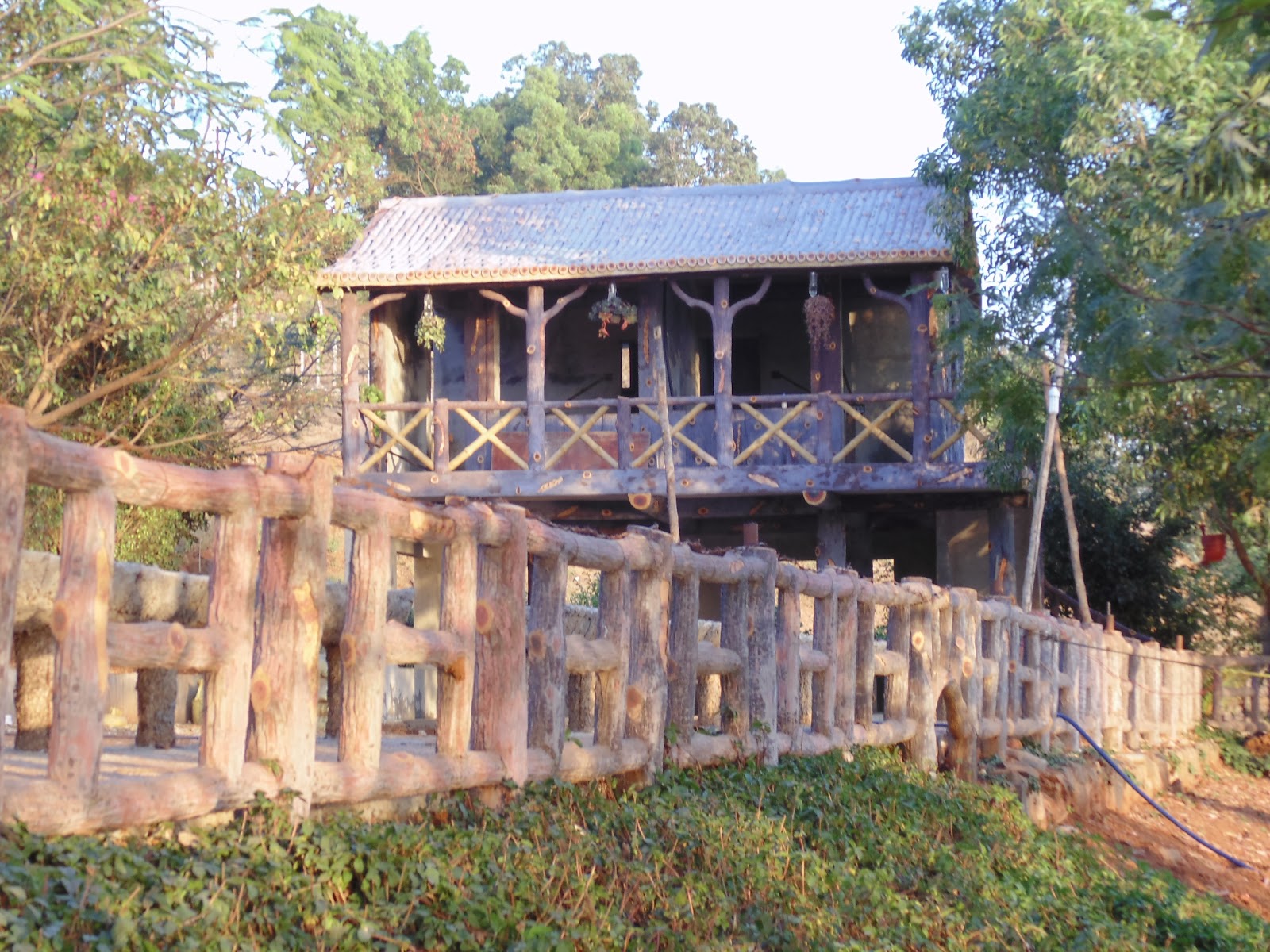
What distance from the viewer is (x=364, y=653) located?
16.5 ft

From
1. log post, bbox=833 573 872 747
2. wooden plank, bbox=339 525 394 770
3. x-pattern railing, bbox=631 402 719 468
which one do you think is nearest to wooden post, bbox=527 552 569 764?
wooden plank, bbox=339 525 394 770

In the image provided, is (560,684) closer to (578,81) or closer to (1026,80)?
(1026,80)

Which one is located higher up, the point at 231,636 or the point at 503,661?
the point at 231,636

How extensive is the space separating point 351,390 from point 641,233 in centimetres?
391

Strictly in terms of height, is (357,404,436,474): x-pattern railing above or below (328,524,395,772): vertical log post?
above

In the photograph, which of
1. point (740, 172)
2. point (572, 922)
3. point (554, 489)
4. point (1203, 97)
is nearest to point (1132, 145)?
point (1203, 97)

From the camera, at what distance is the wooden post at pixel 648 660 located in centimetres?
694

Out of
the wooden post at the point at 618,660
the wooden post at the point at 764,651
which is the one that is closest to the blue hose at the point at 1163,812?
the wooden post at the point at 764,651

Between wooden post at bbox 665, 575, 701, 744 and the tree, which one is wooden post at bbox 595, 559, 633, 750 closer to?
wooden post at bbox 665, 575, 701, 744

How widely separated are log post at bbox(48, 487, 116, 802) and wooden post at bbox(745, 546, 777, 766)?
4658 millimetres

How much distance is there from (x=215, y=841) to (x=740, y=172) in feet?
133

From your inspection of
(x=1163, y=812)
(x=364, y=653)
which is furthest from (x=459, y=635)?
(x=1163, y=812)

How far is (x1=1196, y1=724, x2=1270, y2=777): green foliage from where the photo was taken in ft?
62.2

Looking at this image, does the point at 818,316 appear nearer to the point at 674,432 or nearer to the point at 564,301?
the point at 674,432
